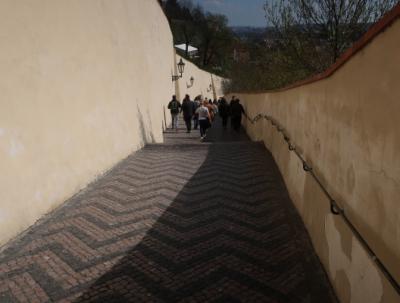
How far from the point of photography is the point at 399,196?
7.34 ft

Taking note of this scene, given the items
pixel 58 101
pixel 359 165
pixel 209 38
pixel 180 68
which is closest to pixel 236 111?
pixel 180 68

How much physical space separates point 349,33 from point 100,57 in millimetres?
7039

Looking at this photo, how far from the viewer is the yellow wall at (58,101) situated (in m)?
4.75

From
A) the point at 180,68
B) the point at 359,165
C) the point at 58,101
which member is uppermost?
the point at 180,68

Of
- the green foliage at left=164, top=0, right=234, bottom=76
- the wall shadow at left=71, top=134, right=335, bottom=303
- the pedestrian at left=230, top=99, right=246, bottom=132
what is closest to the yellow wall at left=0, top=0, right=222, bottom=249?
the wall shadow at left=71, top=134, right=335, bottom=303

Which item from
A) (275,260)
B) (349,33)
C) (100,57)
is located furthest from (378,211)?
(349,33)

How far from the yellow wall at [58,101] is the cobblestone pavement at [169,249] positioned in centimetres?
44

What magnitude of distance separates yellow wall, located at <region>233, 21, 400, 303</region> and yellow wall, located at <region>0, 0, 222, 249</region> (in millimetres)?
3691

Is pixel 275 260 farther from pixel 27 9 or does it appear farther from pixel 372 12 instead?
pixel 372 12

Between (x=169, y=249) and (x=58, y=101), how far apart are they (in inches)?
125

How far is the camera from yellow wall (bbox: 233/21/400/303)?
235cm

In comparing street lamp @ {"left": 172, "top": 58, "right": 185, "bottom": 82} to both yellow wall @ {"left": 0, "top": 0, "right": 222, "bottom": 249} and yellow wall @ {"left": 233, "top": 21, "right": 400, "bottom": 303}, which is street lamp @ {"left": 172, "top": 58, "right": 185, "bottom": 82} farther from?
yellow wall @ {"left": 233, "top": 21, "right": 400, "bottom": 303}

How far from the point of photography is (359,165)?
302cm

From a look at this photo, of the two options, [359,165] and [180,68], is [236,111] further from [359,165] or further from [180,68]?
[359,165]
